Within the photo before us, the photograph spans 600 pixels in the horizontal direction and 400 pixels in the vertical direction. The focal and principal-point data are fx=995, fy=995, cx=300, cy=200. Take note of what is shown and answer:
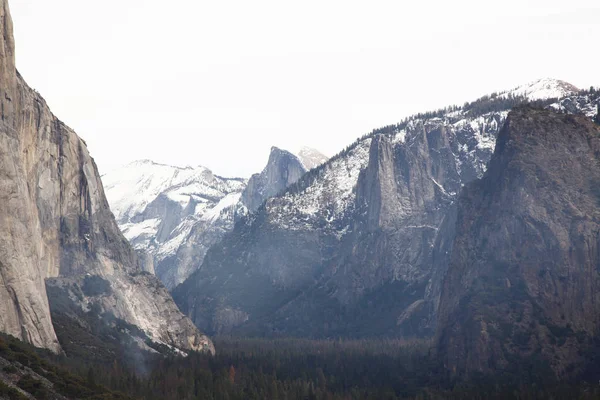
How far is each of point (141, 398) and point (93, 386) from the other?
2668 cm

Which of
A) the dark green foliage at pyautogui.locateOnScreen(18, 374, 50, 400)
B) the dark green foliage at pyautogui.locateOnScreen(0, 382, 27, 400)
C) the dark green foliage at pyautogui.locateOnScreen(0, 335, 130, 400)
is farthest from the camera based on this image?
the dark green foliage at pyautogui.locateOnScreen(0, 335, 130, 400)

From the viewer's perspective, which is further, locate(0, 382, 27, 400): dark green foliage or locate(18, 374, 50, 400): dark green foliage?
locate(18, 374, 50, 400): dark green foliage

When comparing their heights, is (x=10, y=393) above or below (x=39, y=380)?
below

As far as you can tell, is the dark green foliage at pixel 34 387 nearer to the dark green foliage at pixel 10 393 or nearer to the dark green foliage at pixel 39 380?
the dark green foliage at pixel 39 380

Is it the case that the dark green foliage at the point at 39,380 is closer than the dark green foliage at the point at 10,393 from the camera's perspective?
No

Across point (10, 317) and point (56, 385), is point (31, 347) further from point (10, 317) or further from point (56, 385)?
point (56, 385)

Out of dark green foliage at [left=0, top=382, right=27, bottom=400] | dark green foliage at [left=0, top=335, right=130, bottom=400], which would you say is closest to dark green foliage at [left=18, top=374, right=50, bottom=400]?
dark green foliage at [left=0, top=335, right=130, bottom=400]

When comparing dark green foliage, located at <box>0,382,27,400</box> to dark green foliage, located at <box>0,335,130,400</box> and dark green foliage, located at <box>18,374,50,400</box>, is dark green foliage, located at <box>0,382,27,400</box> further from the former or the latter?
dark green foliage, located at <box>18,374,50,400</box>

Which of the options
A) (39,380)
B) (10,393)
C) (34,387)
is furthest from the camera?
(39,380)

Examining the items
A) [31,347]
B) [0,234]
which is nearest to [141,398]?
[31,347]

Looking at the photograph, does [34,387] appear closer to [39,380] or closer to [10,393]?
[39,380]

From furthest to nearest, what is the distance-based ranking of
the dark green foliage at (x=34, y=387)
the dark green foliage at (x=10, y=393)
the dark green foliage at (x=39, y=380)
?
the dark green foliage at (x=39, y=380) → the dark green foliage at (x=34, y=387) → the dark green foliage at (x=10, y=393)

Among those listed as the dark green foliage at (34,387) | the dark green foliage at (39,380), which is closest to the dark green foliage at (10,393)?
the dark green foliage at (39,380)

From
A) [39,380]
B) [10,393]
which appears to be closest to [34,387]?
[39,380]
